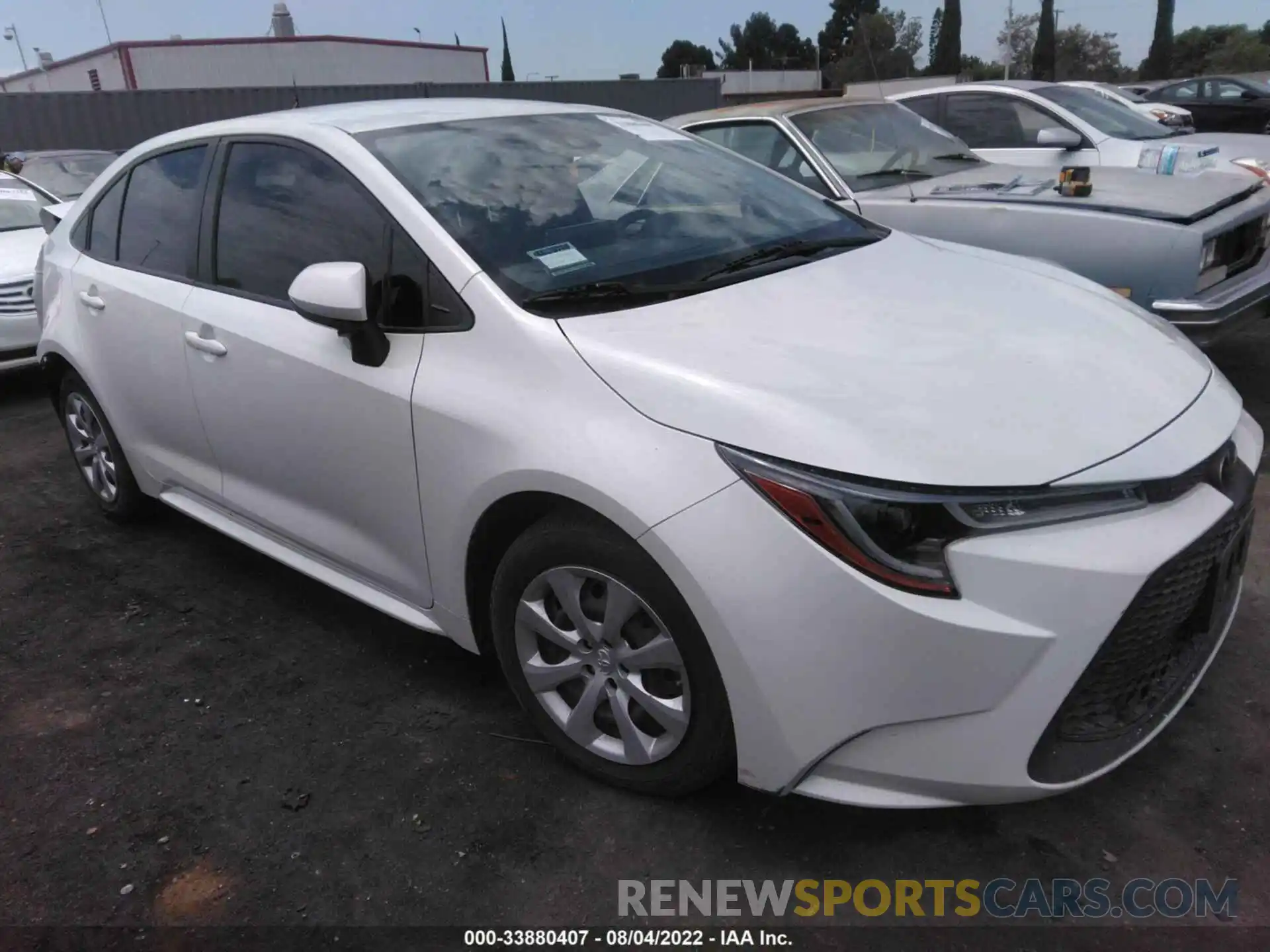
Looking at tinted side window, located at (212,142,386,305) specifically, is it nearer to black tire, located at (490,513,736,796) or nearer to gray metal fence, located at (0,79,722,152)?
black tire, located at (490,513,736,796)

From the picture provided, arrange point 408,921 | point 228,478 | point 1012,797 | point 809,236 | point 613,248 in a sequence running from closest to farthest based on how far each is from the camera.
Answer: point 1012,797 → point 408,921 → point 613,248 → point 809,236 → point 228,478

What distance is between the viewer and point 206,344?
3084 mm

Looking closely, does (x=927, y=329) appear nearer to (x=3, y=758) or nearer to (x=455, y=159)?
(x=455, y=159)

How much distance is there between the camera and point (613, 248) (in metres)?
2.63

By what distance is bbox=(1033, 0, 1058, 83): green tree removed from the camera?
1539 inches

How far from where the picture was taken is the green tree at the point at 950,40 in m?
36.2

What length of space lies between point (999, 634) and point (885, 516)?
30 centimetres

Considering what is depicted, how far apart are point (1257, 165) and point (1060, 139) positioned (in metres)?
1.36

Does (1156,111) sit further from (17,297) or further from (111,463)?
(111,463)

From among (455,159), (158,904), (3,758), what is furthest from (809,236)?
(3,758)

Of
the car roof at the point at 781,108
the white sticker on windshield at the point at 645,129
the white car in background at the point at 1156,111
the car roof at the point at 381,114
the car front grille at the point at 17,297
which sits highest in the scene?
the car roof at the point at 381,114

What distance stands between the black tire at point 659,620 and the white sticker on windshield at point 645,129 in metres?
1.65

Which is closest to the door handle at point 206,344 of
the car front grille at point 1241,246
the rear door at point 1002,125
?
the car front grille at point 1241,246

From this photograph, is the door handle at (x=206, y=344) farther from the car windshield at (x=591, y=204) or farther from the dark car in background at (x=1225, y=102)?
the dark car in background at (x=1225, y=102)
